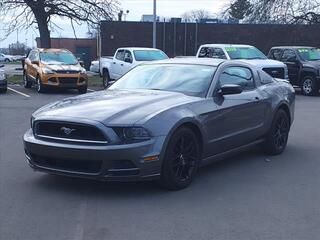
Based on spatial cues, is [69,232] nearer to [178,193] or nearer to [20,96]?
[178,193]

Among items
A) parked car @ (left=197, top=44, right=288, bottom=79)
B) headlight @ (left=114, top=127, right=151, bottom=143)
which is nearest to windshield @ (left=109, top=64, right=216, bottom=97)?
headlight @ (left=114, top=127, right=151, bottom=143)

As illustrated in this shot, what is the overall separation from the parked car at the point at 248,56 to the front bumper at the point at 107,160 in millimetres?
14061

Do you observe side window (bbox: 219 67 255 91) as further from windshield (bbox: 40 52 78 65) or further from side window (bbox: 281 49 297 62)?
side window (bbox: 281 49 297 62)

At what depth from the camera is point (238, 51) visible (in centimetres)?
2045

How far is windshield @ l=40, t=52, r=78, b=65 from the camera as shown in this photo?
20.5m

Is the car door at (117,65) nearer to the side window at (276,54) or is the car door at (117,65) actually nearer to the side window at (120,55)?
the side window at (120,55)

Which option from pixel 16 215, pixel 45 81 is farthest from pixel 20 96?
pixel 16 215

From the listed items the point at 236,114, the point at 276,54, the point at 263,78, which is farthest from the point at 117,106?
the point at 276,54

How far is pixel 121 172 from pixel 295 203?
1854 mm

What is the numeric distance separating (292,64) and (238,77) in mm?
14539

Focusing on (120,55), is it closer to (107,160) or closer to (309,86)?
(309,86)

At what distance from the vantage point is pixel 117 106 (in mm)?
6051

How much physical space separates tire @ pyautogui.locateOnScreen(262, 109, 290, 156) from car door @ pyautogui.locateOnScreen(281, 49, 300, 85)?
13216 millimetres

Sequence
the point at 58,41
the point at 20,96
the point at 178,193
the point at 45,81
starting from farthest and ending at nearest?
the point at 58,41 → the point at 45,81 → the point at 20,96 → the point at 178,193
